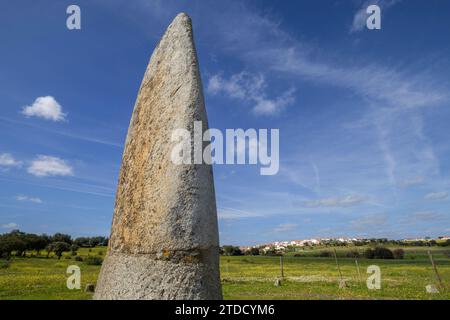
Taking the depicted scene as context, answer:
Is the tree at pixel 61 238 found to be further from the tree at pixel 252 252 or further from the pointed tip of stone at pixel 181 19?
the pointed tip of stone at pixel 181 19

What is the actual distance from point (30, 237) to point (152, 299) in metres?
82.6

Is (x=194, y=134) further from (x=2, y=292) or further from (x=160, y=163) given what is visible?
(x=2, y=292)

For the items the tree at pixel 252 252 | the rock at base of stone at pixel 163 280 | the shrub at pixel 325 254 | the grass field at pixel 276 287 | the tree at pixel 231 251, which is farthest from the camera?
the tree at pixel 252 252

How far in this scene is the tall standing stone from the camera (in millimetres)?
4320

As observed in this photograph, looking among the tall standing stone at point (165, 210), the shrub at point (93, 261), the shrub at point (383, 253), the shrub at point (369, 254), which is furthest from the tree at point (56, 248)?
the tall standing stone at point (165, 210)

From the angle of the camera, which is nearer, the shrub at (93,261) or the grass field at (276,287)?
the grass field at (276,287)

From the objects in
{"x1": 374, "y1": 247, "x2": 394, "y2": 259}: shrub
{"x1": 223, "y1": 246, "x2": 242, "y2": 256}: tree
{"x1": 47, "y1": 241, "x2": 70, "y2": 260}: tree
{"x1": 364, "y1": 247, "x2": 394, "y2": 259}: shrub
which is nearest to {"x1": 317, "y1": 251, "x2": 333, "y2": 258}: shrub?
{"x1": 364, "y1": 247, "x2": 394, "y2": 259}: shrub

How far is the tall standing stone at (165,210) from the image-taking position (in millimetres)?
4320

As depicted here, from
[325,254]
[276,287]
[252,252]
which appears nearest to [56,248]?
[252,252]

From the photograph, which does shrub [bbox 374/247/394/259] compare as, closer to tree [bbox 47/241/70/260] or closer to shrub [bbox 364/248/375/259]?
shrub [bbox 364/248/375/259]

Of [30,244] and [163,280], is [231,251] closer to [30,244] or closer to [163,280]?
[30,244]
